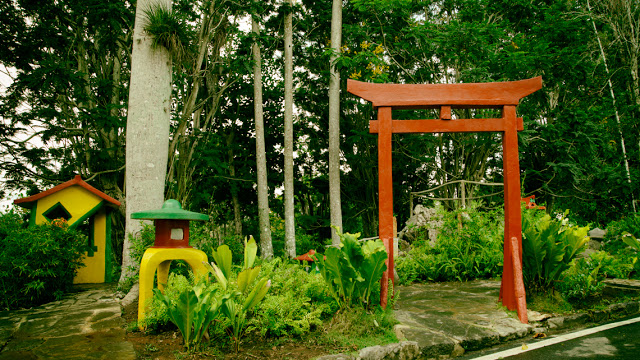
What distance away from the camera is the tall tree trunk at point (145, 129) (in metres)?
5.75

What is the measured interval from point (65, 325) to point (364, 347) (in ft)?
10.3

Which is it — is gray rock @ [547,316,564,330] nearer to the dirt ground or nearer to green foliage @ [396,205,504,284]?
green foliage @ [396,205,504,284]

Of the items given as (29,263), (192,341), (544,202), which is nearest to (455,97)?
(192,341)

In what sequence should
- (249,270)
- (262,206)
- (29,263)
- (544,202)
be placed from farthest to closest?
(544,202) → (262,206) → (29,263) → (249,270)

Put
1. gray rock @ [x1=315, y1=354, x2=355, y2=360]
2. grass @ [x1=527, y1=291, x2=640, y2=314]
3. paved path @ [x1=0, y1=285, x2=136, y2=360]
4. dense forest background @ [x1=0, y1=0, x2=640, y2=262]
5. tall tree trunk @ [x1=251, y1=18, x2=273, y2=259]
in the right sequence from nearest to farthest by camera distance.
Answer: gray rock @ [x1=315, y1=354, x2=355, y2=360] → paved path @ [x1=0, y1=285, x2=136, y2=360] → grass @ [x1=527, y1=291, x2=640, y2=314] → dense forest background @ [x1=0, y1=0, x2=640, y2=262] → tall tree trunk @ [x1=251, y1=18, x2=273, y2=259]

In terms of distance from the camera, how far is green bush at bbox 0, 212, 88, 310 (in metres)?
4.77

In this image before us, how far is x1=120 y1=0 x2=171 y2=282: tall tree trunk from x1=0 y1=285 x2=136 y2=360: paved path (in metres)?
1.09

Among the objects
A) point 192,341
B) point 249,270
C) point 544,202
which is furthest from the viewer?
point 544,202

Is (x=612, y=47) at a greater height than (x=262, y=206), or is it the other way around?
(x=612, y=47)

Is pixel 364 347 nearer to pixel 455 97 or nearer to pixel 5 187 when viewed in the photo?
pixel 455 97

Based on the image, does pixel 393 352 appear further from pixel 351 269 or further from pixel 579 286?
pixel 579 286

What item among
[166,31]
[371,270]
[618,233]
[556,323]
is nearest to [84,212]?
[166,31]

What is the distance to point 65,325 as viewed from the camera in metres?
3.85

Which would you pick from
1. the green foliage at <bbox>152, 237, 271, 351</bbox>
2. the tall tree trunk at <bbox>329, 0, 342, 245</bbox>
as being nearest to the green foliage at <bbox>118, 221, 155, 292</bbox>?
the green foliage at <bbox>152, 237, 271, 351</bbox>
